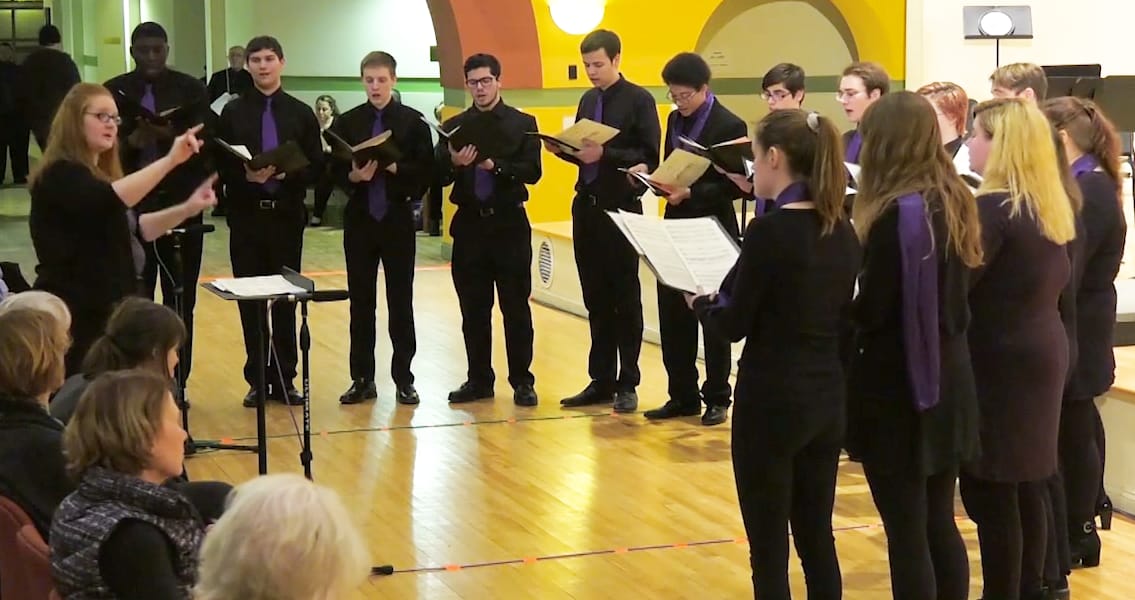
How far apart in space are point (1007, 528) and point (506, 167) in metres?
3.34

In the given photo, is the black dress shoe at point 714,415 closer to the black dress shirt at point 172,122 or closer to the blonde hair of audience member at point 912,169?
the black dress shirt at point 172,122

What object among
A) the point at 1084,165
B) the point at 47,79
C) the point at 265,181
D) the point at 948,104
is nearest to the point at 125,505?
the point at 1084,165

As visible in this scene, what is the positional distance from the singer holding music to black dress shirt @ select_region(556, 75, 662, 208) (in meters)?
2.09

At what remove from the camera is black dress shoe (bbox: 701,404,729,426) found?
20.6ft

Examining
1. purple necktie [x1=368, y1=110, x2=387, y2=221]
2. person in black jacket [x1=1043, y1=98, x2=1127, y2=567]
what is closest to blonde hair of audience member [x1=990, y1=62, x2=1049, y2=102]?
person in black jacket [x1=1043, y1=98, x2=1127, y2=567]

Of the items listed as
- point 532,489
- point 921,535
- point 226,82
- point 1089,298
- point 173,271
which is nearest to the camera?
point 921,535

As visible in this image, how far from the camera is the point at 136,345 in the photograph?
3.42 metres

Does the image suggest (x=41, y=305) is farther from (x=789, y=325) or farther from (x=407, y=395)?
(x=407, y=395)

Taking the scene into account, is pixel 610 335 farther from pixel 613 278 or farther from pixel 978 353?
pixel 978 353

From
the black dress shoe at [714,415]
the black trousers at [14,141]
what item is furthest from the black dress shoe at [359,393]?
the black trousers at [14,141]

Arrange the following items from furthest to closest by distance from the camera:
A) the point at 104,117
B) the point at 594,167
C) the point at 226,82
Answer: the point at 226,82 < the point at 594,167 < the point at 104,117

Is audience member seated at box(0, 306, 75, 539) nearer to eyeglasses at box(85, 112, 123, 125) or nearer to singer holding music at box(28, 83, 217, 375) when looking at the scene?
singer holding music at box(28, 83, 217, 375)

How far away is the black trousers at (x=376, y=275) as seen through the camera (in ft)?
21.3

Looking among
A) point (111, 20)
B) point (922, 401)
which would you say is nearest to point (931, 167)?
point (922, 401)
